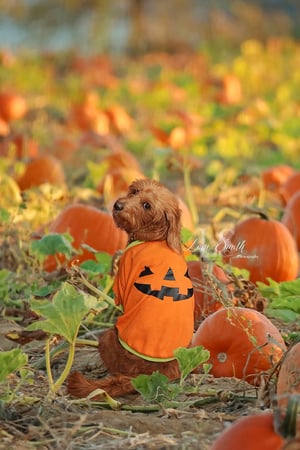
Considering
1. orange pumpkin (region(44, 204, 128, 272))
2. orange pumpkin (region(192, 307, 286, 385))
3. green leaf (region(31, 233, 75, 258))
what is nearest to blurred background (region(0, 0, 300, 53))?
orange pumpkin (region(44, 204, 128, 272))

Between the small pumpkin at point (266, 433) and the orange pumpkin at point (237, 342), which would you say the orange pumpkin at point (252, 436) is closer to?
the small pumpkin at point (266, 433)

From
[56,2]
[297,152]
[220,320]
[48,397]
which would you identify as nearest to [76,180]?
[297,152]

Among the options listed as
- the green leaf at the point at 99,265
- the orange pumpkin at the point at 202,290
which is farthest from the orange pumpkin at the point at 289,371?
the green leaf at the point at 99,265

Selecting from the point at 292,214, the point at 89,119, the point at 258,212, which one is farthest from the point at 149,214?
the point at 89,119

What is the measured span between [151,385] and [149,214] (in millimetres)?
458

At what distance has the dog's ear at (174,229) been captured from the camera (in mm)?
3041

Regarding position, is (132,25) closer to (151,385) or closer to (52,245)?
(52,245)

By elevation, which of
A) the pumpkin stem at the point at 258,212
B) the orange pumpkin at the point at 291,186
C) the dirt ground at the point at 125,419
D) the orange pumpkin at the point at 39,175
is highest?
the orange pumpkin at the point at 291,186

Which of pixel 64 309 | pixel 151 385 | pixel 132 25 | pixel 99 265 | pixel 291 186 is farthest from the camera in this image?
pixel 132 25

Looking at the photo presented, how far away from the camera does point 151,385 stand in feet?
9.75

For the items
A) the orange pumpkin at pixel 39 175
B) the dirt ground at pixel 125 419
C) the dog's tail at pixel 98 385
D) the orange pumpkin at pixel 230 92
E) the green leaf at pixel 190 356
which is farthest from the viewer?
the orange pumpkin at pixel 230 92

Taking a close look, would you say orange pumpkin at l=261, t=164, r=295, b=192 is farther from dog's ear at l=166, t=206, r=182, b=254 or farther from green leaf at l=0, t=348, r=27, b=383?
green leaf at l=0, t=348, r=27, b=383

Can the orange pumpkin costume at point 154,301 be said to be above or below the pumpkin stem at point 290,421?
above

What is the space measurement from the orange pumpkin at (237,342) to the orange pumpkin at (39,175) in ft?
10.0
